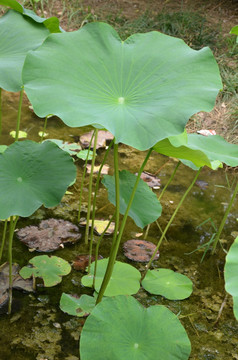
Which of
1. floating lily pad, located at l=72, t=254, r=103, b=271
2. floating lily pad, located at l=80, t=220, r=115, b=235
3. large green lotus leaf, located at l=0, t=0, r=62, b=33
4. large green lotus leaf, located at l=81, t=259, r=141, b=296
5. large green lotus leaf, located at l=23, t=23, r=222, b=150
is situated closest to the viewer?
large green lotus leaf, located at l=23, t=23, r=222, b=150

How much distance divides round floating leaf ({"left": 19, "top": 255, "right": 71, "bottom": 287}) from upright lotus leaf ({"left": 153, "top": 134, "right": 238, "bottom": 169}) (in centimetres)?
79

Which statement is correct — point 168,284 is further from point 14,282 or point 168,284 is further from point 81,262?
point 14,282

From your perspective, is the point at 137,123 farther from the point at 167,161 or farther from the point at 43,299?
the point at 167,161

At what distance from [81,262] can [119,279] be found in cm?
23

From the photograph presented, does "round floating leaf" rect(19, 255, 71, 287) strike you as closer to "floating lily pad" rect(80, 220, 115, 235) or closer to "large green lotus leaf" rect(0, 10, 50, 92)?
"floating lily pad" rect(80, 220, 115, 235)

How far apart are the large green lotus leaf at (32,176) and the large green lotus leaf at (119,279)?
57cm

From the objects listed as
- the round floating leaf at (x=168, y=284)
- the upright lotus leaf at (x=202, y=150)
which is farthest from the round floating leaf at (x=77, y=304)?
the upright lotus leaf at (x=202, y=150)

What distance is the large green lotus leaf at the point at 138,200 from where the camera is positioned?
1.76 metres

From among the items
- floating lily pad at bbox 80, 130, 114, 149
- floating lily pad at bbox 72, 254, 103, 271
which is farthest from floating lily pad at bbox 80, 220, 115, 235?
floating lily pad at bbox 80, 130, 114, 149

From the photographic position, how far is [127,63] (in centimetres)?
144

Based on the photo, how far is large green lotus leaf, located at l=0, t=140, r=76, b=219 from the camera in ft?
4.81

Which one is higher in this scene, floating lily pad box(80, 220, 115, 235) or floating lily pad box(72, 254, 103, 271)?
floating lily pad box(80, 220, 115, 235)

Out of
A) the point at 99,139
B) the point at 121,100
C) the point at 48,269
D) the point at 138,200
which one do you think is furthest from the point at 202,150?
the point at 99,139

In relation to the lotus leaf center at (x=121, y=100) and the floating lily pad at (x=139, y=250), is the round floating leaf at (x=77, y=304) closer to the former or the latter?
the floating lily pad at (x=139, y=250)
